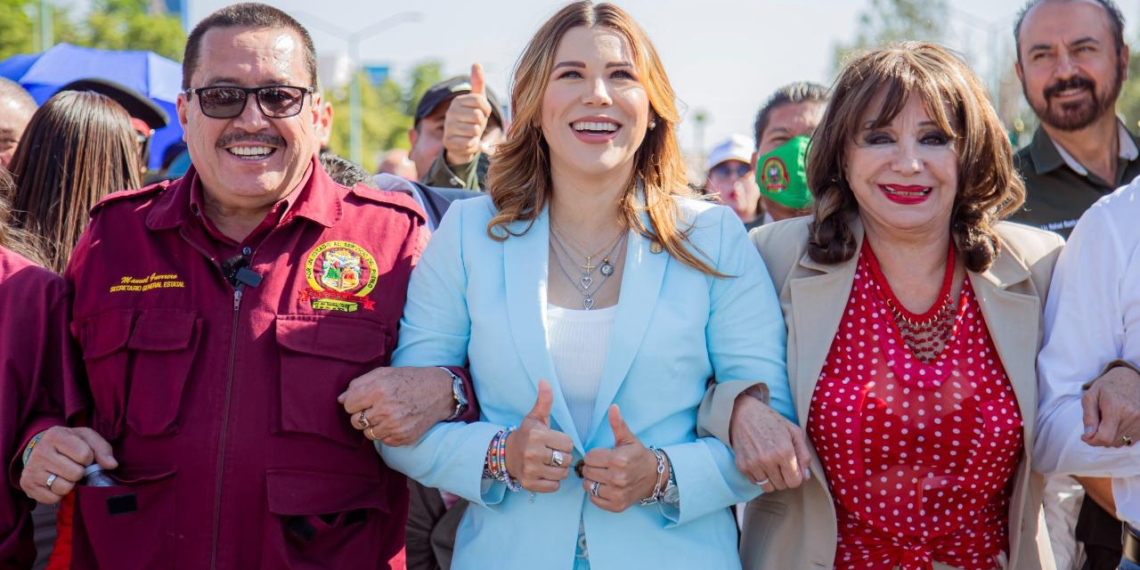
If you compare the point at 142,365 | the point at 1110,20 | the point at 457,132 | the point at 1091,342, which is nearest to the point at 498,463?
the point at 142,365

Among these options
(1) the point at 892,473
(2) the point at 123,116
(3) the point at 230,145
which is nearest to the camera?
(1) the point at 892,473

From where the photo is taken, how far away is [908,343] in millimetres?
3314

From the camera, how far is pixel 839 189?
139 inches

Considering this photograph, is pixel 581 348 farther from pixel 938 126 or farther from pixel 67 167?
pixel 67 167

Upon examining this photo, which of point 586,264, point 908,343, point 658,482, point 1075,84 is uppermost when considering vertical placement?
point 1075,84

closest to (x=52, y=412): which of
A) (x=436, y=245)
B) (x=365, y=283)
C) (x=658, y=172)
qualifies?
(x=365, y=283)

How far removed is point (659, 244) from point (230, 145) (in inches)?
53.1

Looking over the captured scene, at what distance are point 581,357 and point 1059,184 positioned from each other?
3.04m

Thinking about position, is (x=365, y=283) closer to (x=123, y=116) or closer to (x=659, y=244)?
(x=659, y=244)

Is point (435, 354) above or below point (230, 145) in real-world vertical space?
below

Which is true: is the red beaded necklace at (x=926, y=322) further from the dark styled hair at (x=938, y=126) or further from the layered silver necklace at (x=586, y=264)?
the layered silver necklace at (x=586, y=264)

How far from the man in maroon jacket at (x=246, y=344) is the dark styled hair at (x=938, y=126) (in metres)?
1.28

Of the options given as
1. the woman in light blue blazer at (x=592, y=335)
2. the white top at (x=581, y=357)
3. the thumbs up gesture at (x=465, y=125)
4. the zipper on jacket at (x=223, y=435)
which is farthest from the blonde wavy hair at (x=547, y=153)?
the thumbs up gesture at (x=465, y=125)

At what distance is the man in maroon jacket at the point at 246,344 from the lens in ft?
10.6
